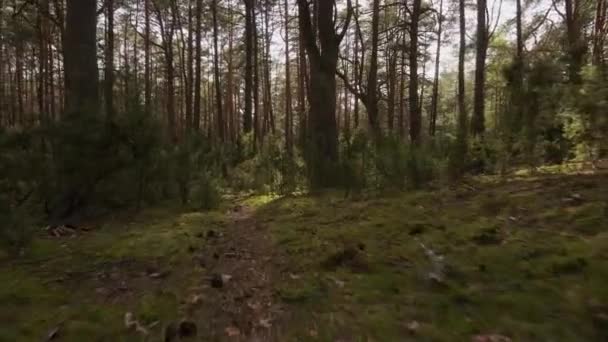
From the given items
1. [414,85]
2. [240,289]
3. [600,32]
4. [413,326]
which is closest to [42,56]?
[414,85]

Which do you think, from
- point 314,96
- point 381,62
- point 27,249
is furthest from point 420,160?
point 381,62

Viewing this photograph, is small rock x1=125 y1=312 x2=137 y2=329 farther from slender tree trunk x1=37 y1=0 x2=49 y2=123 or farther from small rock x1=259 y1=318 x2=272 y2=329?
slender tree trunk x1=37 y1=0 x2=49 y2=123

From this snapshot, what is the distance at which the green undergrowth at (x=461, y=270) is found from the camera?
5.22ft

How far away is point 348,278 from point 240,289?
61 cm

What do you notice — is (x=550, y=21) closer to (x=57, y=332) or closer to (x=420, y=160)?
(x=420, y=160)

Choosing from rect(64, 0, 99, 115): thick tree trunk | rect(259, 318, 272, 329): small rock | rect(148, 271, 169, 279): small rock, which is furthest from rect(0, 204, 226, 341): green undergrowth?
rect(64, 0, 99, 115): thick tree trunk

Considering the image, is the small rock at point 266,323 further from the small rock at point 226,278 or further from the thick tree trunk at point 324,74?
the thick tree trunk at point 324,74

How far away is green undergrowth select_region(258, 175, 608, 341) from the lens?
5.22 ft

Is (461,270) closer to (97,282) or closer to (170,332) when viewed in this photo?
(170,332)

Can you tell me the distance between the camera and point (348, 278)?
7.02 feet

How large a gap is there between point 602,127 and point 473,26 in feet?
54.1

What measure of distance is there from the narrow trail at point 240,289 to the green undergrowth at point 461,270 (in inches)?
4.2

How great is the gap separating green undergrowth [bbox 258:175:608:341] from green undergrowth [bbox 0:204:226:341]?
25.7 inches

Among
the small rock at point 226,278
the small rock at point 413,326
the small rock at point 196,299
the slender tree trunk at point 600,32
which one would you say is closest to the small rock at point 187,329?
the small rock at point 196,299
